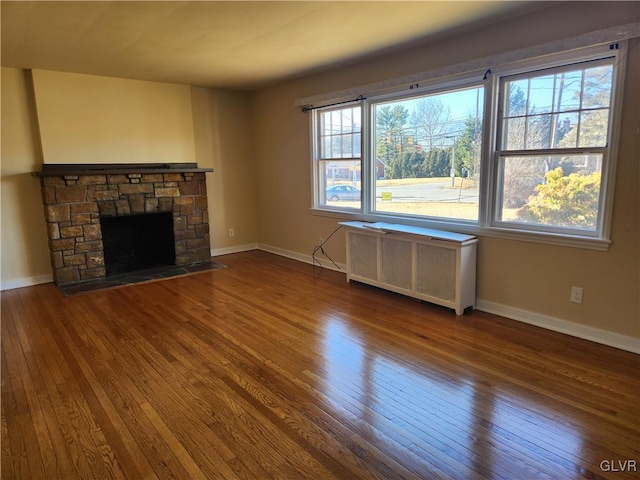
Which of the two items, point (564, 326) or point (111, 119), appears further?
point (111, 119)

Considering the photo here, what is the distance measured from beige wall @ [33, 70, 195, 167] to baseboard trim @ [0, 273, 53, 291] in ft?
4.44

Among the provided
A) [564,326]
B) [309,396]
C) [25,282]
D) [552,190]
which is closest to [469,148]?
[552,190]

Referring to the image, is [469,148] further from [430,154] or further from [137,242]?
[137,242]

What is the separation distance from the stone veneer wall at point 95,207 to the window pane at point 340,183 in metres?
1.75

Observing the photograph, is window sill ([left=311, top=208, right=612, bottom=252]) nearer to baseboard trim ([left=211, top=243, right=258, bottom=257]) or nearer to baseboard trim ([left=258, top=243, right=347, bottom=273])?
baseboard trim ([left=258, top=243, right=347, bottom=273])

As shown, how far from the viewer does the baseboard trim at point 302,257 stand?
16.6 feet

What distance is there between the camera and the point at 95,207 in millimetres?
4719

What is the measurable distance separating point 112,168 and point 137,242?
104cm

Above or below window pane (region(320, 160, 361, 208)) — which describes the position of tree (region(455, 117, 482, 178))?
above

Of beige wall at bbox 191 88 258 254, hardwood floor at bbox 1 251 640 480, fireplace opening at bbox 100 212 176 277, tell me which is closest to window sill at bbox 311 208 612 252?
hardwood floor at bbox 1 251 640 480

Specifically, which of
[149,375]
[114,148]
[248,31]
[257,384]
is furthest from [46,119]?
[257,384]

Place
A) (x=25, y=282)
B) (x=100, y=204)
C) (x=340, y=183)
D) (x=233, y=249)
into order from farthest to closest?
(x=233, y=249), (x=340, y=183), (x=100, y=204), (x=25, y=282)

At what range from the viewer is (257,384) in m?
2.45

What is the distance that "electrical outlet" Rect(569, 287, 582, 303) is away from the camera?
9.82ft
